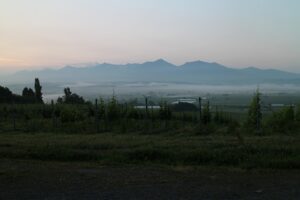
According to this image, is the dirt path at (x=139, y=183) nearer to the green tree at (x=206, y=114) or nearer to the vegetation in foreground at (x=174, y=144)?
the vegetation in foreground at (x=174, y=144)

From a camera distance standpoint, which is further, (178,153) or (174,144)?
(174,144)

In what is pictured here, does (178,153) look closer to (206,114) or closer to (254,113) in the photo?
(254,113)

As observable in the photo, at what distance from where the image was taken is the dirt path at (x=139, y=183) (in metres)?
7.65

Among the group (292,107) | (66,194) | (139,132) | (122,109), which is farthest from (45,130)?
(66,194)

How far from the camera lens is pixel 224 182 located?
8578 millimetres

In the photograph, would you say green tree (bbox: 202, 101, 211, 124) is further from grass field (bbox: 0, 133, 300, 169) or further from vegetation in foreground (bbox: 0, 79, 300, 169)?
grass field (bbox: 0, 133, 300, 169)

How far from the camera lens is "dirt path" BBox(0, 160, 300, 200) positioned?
25.1ft

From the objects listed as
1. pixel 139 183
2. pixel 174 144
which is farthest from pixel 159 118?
pixel 139 183

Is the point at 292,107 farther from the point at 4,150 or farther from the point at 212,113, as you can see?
the point at 4,150

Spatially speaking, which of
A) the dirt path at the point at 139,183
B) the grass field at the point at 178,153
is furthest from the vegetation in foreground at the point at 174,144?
the dirt path at the point at 139,183

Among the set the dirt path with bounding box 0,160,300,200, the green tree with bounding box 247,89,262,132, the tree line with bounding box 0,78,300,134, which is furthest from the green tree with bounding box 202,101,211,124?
the dirt path with bounding box 0,160,300,200

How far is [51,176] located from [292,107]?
14.6 m

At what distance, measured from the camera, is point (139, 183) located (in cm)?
853

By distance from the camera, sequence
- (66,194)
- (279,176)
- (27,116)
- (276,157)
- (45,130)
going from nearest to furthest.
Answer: (66,194)
(279,176)
(276,157)
(45,130)
(27,116)
